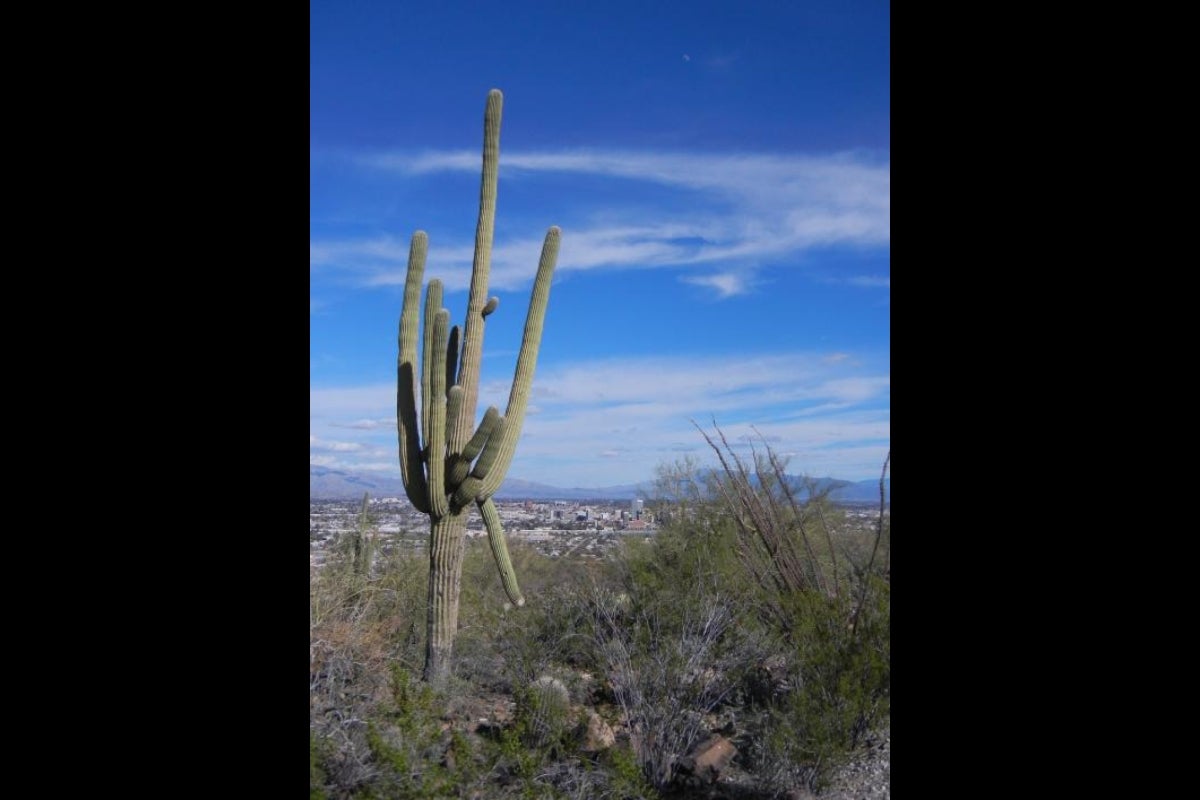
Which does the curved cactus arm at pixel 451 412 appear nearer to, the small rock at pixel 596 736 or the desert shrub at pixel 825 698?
the small rock at pixel 596 736

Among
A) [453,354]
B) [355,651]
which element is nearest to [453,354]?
[453,354]

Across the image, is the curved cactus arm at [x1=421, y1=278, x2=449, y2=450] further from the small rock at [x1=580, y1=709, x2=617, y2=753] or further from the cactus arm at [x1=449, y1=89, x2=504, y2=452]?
the small rock at [x1=580, y1=709, x2=617, y2=753]

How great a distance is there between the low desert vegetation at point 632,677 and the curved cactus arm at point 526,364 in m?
0.84

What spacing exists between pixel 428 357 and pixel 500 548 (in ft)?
4.00

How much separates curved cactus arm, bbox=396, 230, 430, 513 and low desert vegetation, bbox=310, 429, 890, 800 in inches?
29.5

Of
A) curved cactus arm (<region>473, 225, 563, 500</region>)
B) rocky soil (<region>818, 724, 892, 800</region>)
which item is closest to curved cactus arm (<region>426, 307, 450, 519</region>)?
curved cactus arm (<region>473, 225, 563, 500</region>)

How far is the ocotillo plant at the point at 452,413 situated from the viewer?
4527 millimetres

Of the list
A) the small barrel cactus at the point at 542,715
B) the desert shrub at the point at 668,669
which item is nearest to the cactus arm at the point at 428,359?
the desert shrub at the point at 668,669

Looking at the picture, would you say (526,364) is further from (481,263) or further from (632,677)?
(632,677)
